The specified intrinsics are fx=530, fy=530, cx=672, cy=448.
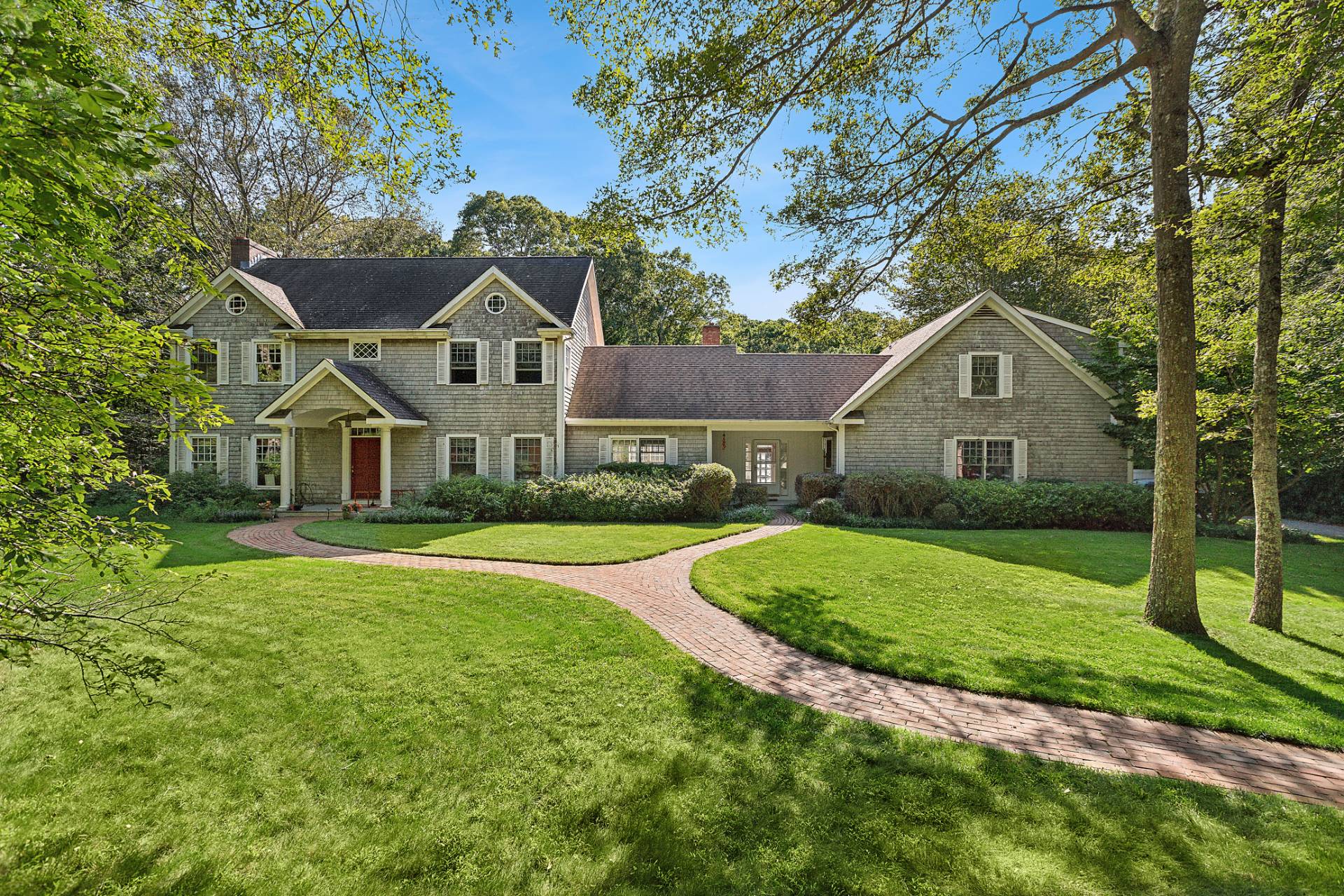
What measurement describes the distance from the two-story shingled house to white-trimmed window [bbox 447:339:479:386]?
0.14ft

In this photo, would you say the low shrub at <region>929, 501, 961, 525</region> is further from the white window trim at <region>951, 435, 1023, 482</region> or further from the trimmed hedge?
the trimmed hedge

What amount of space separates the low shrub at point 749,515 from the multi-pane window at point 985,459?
700 centimetres

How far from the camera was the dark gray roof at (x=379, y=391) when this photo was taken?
16.1m

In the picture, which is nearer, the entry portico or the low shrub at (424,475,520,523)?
the low shrub at (424,475,520,523)

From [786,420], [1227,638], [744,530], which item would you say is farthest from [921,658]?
[786,420]

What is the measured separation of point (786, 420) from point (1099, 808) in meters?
15.8

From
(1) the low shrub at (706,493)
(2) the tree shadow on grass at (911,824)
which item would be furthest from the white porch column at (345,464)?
(2) the tree shadow on grass at (911,824)

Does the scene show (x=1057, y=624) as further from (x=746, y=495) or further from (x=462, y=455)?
(x=462, y=455)

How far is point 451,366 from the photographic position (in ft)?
58.3

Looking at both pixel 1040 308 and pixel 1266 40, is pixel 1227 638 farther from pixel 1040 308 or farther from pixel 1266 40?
pixel 1040 308

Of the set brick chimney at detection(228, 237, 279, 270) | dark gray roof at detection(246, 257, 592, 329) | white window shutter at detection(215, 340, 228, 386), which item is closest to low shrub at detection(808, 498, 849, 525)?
dark gray roof at detection(246, 257, 592, 329)

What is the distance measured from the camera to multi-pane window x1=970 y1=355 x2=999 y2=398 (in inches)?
686

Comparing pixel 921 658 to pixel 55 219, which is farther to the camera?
pixel 921 658

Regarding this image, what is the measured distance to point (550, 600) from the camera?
7.25 metres
